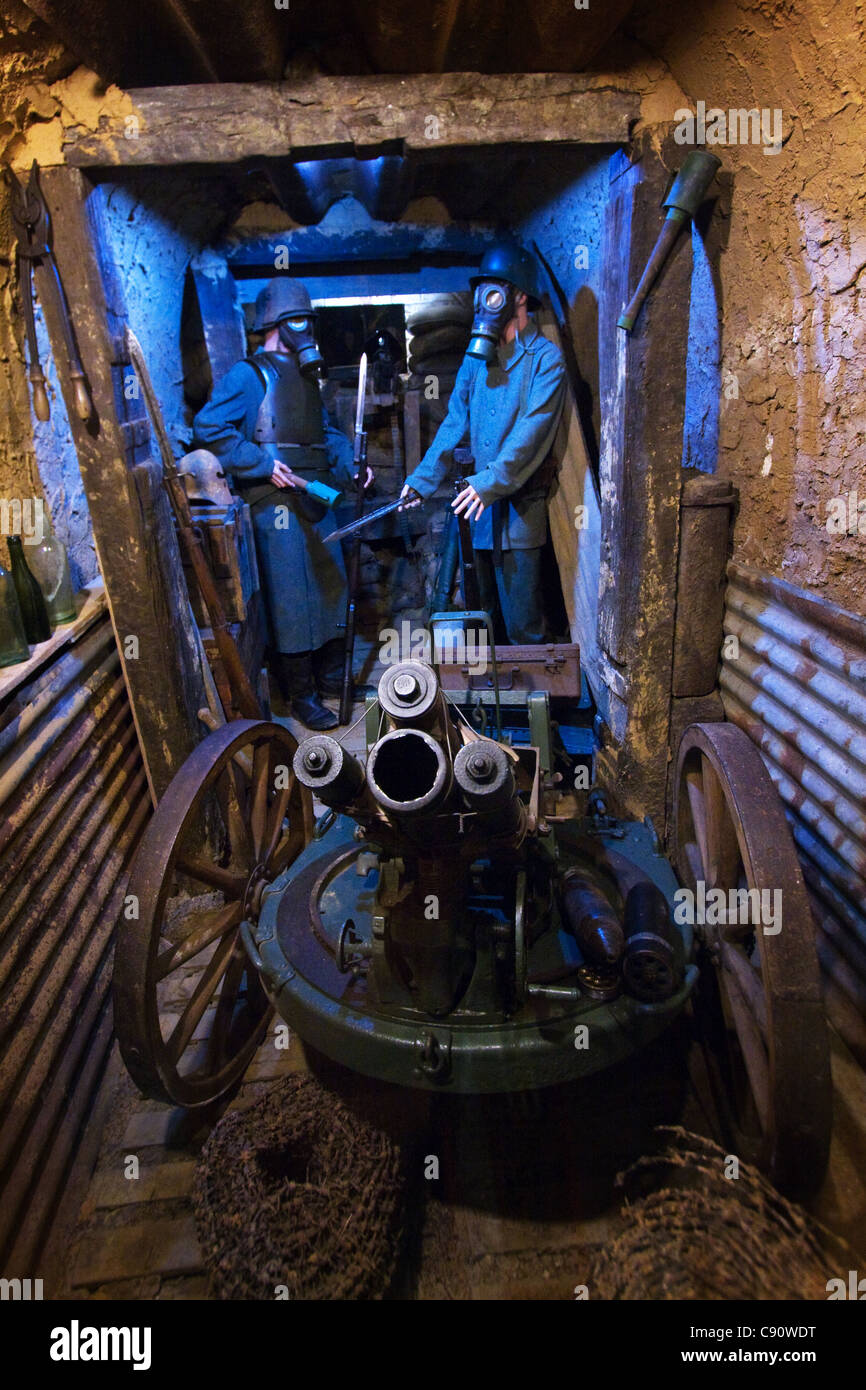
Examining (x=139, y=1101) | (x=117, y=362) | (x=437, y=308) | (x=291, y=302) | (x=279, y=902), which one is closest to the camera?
(x=279, y=902)

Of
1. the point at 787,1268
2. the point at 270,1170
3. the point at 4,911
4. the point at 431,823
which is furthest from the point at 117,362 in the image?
the point at 787,1268

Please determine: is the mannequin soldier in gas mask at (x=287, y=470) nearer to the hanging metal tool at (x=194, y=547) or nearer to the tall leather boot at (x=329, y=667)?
the tall leather boot at (x=329, y=667)

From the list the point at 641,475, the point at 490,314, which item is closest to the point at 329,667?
the point at 490,314

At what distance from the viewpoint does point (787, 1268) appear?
1.66 metres

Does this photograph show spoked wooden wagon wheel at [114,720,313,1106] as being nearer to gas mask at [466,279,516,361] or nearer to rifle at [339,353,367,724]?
rifle at [339,353,367,724]

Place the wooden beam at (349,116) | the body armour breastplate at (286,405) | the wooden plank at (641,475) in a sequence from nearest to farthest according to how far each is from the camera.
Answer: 1. the wooden beam at (349,116)
2. the wooden plank at (641,475)
3. the body armour breastplate at (286,405)

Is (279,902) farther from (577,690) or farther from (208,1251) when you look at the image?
(577,690)

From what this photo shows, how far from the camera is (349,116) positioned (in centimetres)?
278

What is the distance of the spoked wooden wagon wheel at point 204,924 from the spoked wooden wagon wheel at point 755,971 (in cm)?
161

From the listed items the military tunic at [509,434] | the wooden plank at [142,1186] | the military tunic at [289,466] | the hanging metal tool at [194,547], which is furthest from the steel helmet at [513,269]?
the wooden plank at [142,1186]

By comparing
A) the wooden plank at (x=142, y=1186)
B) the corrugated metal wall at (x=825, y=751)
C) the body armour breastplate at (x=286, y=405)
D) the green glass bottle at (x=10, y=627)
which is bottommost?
the wooden plank at (x=142, y=1186)

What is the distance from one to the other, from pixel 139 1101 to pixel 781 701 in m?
2.83

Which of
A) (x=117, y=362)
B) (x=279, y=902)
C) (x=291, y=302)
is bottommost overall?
(x=279, y=902)

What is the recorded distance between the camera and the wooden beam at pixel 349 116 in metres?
2.76
